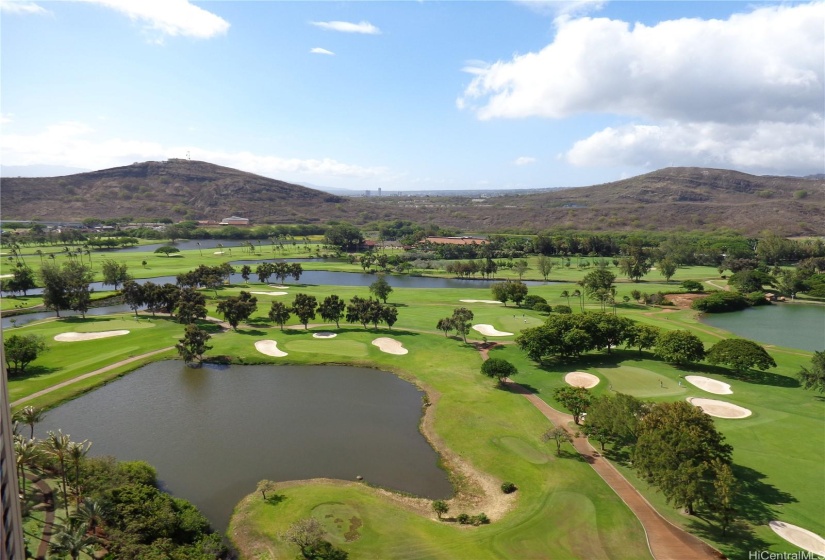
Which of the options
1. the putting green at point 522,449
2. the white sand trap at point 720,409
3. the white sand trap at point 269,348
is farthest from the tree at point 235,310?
the white sand trap at point 720,409

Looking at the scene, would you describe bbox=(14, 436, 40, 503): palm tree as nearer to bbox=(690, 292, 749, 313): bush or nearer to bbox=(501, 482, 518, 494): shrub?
bbox=(501, 482, 518, 494): shrub

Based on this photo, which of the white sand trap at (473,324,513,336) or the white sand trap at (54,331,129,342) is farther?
the white sand trap at (473,324,513,336)

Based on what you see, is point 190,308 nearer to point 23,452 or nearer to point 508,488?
point 23,452

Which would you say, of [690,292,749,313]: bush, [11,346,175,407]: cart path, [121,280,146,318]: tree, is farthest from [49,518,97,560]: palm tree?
[690,292,749,313]: bush

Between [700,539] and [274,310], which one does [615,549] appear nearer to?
[700,539]

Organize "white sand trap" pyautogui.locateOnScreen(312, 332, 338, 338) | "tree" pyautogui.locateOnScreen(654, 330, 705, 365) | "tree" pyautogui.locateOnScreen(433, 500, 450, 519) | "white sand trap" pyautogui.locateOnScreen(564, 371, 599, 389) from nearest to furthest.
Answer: "tree" pyautogui.locateOnScreen(433, 500, 450, 519) → "white sand trap" pyautogui.locateOnScreen(564, 371, 599, 389) → "tree" pyautogui.locateOnScreen(654, 330, 705, 365) → "white sand trap" pyautogui.locateOnScreen(312, 332, 338, 338)

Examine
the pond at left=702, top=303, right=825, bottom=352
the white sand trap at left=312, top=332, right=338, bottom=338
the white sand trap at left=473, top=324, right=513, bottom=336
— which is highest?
the pond at left=702, top=303, right=825, bottom=352

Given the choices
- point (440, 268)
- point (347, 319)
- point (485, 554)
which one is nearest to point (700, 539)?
point (485, 554)

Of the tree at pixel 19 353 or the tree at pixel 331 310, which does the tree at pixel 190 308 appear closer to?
the tree at pixel 331 310
